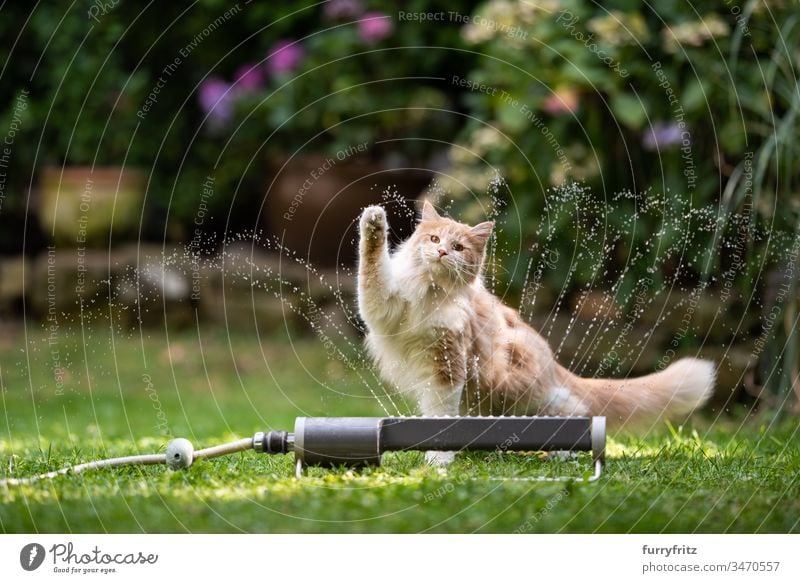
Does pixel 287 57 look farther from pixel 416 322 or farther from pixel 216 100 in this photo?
pixel 416 322

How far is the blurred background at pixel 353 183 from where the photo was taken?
4.53m

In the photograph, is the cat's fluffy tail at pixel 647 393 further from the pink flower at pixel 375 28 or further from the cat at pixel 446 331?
the pink flower at pixel 375 28

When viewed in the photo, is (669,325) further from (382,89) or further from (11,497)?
(11,497)

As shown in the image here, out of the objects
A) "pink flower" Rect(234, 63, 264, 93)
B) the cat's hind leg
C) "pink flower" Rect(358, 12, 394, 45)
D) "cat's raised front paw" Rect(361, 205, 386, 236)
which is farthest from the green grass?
"pink flower" Rect(234, 63, 264, 93)

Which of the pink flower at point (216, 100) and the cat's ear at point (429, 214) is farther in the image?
the pink flower at point (216, 100)

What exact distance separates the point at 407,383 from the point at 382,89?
3.28m

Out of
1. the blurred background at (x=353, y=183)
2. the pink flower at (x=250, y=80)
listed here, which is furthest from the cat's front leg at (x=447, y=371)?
the pink flower at (x=250, y=80)

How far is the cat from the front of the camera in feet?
9.52

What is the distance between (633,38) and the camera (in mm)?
4789

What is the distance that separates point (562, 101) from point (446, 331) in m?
2.31
